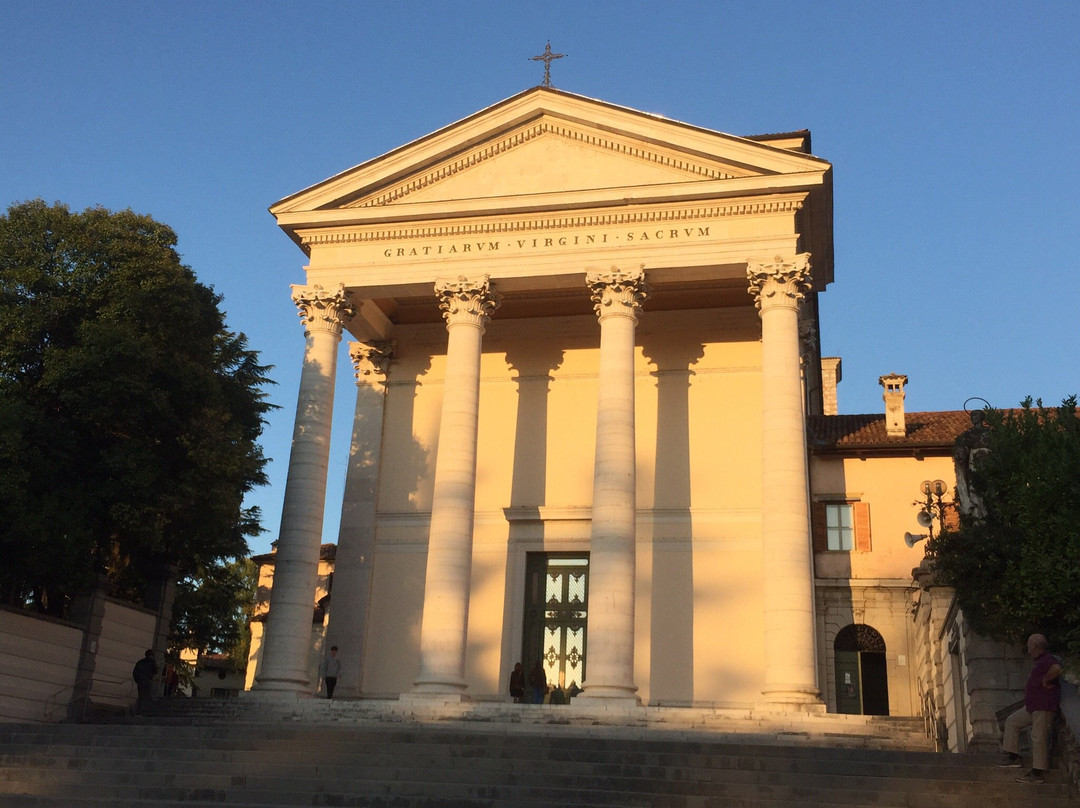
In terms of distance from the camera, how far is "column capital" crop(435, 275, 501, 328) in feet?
81.0

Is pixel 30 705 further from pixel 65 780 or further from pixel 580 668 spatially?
pixel 580 668

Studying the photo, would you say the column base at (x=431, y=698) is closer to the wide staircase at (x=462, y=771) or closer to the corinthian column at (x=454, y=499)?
the corinthian column at (x=454, y=499)

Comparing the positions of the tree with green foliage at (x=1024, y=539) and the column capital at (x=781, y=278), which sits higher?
the column capital at (x=781, y=278)

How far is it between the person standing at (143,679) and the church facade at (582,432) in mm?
2196

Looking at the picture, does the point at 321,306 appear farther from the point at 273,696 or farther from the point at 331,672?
the point at 273,696

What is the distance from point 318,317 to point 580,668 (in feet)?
32.3

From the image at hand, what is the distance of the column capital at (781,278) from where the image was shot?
75.8 feet

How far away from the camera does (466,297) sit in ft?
81.0

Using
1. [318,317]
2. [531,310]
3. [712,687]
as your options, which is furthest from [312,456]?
[712,687]

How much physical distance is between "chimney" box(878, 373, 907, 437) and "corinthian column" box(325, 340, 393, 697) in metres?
12.8

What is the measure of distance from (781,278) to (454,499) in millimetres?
8167

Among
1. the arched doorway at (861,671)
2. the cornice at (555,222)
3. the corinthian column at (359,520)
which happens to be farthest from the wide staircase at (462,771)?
the cornice at (555,222)

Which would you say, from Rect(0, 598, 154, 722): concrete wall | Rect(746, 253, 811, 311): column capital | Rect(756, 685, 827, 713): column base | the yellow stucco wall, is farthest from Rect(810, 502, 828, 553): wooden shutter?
Rect(0, 598, 154, 722): concrete wall

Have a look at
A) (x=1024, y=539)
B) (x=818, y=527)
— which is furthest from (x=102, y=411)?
(x=818, y=527)
